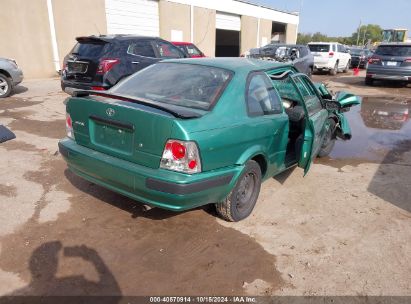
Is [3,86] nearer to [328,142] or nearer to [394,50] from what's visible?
[328,142]

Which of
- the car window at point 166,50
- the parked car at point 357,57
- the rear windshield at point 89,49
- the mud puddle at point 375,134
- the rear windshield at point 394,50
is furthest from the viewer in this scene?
the parked car at point 357,57

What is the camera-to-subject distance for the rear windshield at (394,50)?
1385 centimetres

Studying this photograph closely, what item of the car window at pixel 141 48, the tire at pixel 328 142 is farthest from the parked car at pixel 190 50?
the tire at pixel 328 142

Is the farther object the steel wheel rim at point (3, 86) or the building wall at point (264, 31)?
the building wall at point (264, 31)

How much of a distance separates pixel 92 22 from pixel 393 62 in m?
12.9

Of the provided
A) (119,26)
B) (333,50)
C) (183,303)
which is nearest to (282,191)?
(183,303)

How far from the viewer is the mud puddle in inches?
239

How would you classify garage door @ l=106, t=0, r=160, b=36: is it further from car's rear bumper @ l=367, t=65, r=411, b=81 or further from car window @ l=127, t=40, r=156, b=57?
car's rear bumper @ l=367, t=65, r=411, b=81

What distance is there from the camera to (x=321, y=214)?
4.01m

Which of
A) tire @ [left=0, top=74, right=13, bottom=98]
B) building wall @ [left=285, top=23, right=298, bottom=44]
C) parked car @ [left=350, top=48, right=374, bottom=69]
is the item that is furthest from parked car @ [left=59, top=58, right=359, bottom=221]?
building wall @ [left=285, top=23, right=298, bottom=44]

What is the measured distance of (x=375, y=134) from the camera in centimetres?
779

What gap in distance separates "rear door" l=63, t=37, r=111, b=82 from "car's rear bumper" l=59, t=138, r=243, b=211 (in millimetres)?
4992

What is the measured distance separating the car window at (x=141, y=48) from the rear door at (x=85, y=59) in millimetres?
606

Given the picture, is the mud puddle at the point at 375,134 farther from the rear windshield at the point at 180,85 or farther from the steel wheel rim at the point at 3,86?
the steel wheel rim at the point at 3,86
